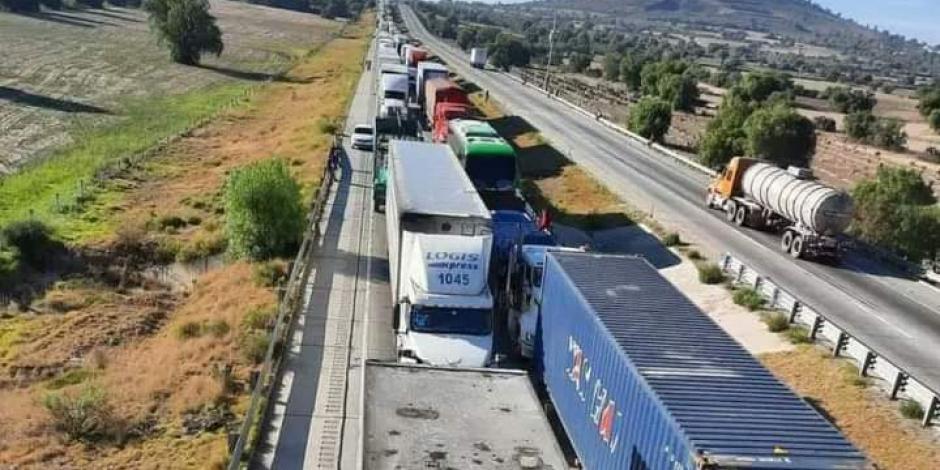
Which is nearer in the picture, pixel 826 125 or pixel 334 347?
pixel 334 347

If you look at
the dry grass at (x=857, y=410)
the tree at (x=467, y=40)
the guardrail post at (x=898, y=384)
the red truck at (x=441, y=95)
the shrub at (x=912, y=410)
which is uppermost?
the tree at (x=467, y=40)

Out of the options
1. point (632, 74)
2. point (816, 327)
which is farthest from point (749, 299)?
point (632, 74)

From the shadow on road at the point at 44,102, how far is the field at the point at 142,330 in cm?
1406

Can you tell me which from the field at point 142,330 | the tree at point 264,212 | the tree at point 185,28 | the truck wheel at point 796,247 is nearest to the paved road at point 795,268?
the truck wheel at point 796,247

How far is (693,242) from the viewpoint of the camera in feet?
113

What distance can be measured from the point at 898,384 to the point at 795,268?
11.3 m

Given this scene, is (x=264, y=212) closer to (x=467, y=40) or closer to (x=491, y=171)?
(x=491, y=171)

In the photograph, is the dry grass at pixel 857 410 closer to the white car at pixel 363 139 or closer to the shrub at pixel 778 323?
the shrub at pixel 778 323

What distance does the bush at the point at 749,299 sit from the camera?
2642cm

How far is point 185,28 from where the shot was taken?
330 ft

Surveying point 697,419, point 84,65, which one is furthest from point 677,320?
point 84,65

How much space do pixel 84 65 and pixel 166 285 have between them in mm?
68231

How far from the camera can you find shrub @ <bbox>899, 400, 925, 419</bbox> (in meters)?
19.2

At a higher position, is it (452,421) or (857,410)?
(452,421)
